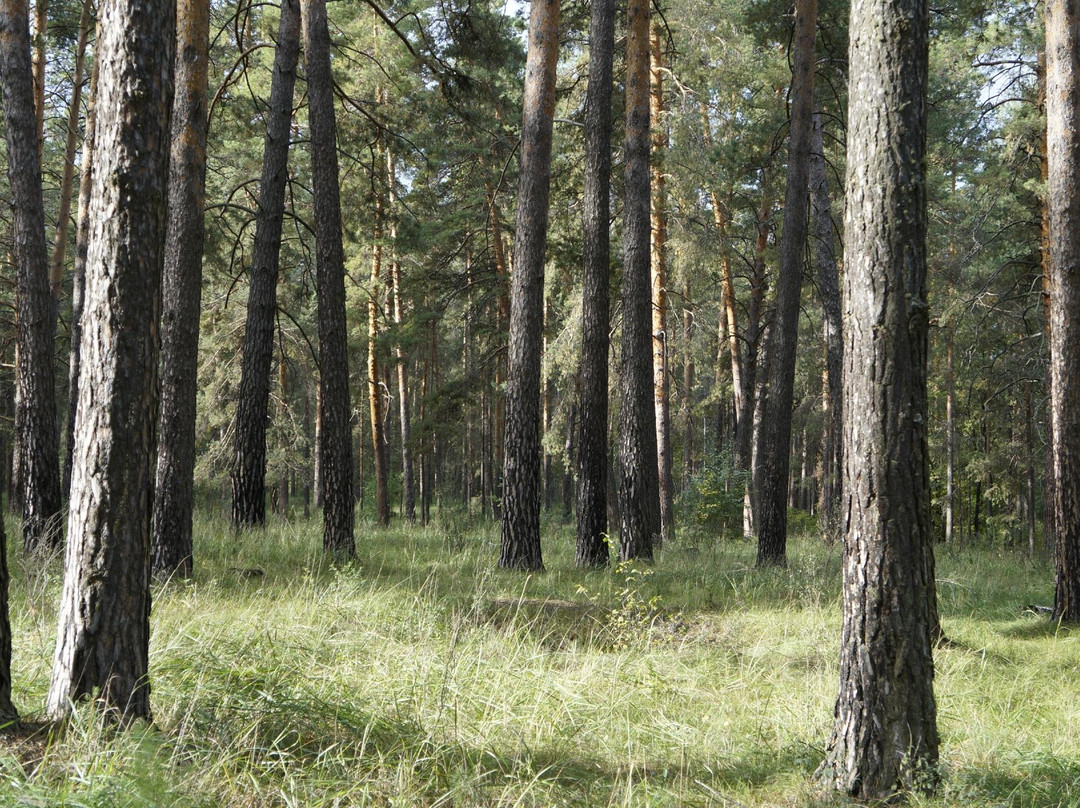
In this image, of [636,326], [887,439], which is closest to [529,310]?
[636,326]

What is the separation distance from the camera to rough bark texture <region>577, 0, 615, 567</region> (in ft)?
33.6

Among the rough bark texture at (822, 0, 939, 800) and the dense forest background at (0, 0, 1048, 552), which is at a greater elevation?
the dense forest background at (0, 0, 1048, 552)

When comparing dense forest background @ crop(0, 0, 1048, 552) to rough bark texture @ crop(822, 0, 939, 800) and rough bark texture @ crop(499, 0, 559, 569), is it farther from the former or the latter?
rough bark texture @ crop(822, 0, 939, 800)

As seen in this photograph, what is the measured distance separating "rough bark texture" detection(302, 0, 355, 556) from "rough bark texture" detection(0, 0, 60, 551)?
3.14 m

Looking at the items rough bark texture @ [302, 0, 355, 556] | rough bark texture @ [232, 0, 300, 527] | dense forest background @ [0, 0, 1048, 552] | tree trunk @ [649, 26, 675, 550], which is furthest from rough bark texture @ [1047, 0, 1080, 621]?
rough bark texture @ [232, 0, 300, 527]

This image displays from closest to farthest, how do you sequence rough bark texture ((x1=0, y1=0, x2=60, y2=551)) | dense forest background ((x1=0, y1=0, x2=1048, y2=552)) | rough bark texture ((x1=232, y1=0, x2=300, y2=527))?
1. rough bark texture ((x1=0, y1=0, x2=60, y2=551))
2. rough bark texture ((x1=232, y1=0, x2=300, y2=527))
3. dense forest background ((x1=0, y1=0, x2=1048, y2=552))

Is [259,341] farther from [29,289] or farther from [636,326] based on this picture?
[636,326]

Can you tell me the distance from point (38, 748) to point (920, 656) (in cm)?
370

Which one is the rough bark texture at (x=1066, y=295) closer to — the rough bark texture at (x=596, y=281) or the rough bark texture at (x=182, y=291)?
the rough bark texture at (x=596, y=281)

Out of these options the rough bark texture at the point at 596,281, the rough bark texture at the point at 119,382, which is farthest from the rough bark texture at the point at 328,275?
the rough bark texture at the point at 119,382

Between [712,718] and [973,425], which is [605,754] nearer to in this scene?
[712,718]

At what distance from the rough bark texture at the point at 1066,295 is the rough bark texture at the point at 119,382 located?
813 cm

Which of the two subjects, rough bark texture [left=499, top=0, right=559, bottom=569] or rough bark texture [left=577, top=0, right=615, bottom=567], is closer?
rough bark texture [left=499, top=0, right=559, bottom=569]

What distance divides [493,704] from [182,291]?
5.67m
